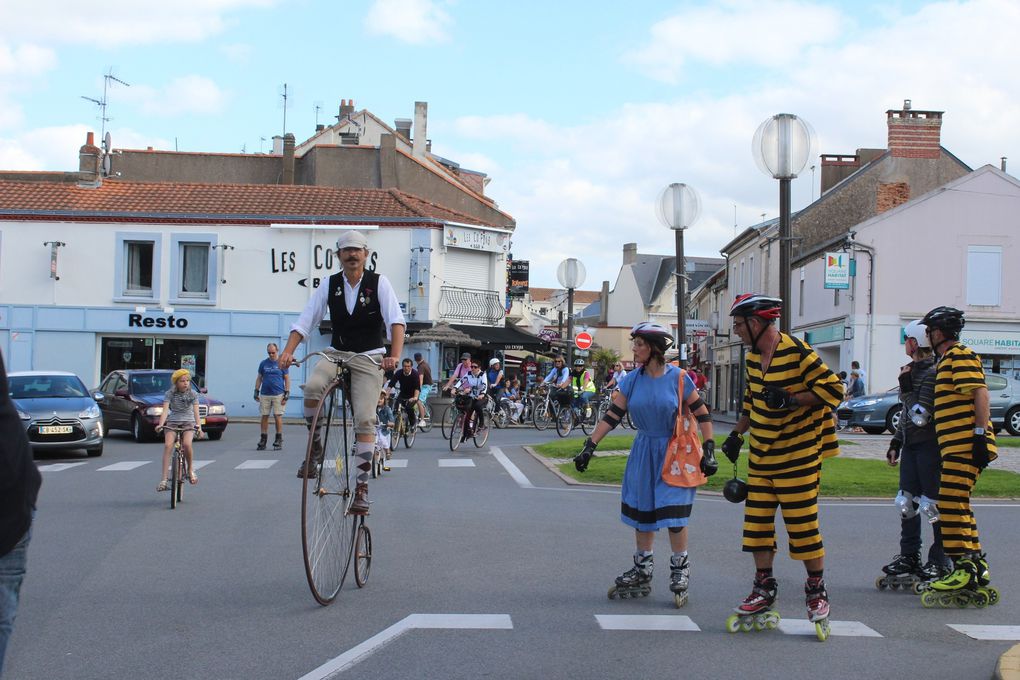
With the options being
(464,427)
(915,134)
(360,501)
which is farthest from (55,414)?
(915,134)

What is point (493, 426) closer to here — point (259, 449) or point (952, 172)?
point (259, 449)

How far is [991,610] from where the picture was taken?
293 inches

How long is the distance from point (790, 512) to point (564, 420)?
22.4m

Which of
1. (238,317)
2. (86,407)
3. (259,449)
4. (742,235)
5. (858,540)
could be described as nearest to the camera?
(858,540)

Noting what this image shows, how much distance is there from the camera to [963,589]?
747 centimetres

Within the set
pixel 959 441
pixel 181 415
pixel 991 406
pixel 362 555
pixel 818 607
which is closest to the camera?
pixel 818 607

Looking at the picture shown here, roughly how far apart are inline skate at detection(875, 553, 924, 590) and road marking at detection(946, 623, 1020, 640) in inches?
42.1

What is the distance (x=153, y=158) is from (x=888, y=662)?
1882 inches

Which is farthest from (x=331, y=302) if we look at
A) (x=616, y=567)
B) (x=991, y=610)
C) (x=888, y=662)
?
(x=991, y=610)

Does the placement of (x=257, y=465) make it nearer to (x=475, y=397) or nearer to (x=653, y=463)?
(x=475, y=397)

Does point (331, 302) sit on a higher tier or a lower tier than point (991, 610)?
higher

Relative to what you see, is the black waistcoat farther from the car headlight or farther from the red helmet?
the car headlight

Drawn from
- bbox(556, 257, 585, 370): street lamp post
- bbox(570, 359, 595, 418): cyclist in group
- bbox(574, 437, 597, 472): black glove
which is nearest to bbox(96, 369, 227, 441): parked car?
bbox(570, 359, 595, 418): cyclist in group

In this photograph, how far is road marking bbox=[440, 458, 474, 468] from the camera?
18766 mm
